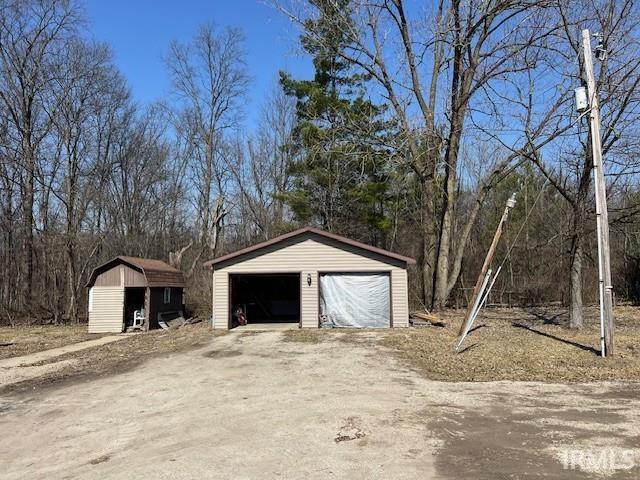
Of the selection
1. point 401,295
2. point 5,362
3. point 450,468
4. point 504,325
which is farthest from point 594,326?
point 5,362

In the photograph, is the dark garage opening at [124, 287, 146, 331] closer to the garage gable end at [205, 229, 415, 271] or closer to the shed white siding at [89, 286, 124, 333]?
the shed white siding at [89, 286, 124, 333]

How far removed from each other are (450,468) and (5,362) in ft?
41.5

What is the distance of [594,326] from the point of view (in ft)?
53.9

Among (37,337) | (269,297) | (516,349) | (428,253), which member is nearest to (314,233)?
(269,297)

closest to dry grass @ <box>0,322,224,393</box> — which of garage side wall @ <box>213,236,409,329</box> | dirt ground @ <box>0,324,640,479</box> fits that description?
dirt ground @ <box>0,324,640,479</box>

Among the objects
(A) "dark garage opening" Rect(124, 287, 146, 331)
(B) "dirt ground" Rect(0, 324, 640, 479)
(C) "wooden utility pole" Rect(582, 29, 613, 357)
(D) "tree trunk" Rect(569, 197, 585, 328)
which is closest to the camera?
(B) "dirt ground" Rect(0, 324, 640, 479)

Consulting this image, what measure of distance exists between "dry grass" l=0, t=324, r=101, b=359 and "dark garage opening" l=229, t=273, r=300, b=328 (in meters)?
6.60

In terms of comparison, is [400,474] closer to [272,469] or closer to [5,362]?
[272,469]

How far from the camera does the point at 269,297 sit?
960 inches

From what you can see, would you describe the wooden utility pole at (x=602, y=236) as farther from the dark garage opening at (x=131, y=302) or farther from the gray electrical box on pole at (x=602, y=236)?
the dark garage opening at (x=131, y=302)

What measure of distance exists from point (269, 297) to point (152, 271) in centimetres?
586

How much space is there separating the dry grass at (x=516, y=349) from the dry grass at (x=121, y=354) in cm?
352

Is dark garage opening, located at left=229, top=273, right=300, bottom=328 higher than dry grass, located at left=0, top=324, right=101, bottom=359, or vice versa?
dark garage opening, located at left=229, top=273, right=300, bottom=328

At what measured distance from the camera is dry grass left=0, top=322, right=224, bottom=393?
35.8 ft
